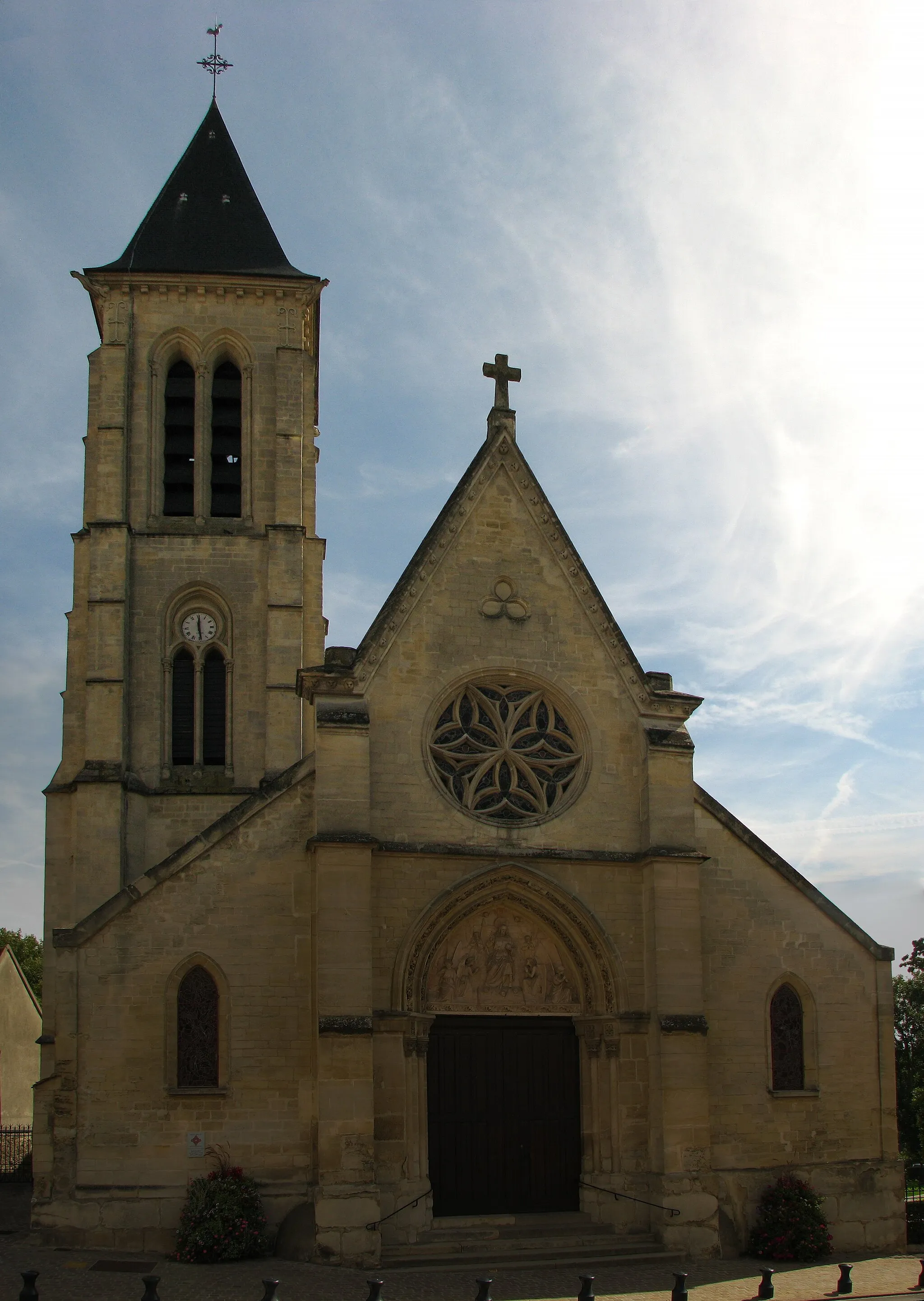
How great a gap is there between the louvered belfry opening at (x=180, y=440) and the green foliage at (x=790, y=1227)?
1797 cm

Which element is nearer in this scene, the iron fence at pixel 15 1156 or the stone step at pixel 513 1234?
the stone step at pixel 513 1234

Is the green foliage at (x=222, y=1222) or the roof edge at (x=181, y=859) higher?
the roof edge at (x=181, y=859)

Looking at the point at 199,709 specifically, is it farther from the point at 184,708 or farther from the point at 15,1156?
the point at 15,1156

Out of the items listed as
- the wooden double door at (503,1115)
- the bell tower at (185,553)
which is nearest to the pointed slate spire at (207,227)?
the bell tower at (185,553)

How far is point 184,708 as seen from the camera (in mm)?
27234

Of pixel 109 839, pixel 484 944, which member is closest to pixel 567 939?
pixel 484 944

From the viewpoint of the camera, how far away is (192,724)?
88.9 feet

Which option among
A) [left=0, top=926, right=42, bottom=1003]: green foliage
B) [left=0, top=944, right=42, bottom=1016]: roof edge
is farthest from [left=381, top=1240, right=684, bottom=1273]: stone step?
[left=0, top=926, right=42, bottom=1003]: green foliage

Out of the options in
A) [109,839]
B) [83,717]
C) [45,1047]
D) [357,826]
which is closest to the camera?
[357,826]

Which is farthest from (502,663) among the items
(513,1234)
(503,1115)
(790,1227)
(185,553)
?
(185,553)

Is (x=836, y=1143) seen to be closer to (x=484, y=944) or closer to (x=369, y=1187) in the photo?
(x=484, y=944)

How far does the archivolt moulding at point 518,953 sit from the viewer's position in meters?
18.3

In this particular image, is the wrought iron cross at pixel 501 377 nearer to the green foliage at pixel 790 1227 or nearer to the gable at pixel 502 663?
the gable at pixel 502 663

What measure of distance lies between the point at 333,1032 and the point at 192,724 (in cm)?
1161
